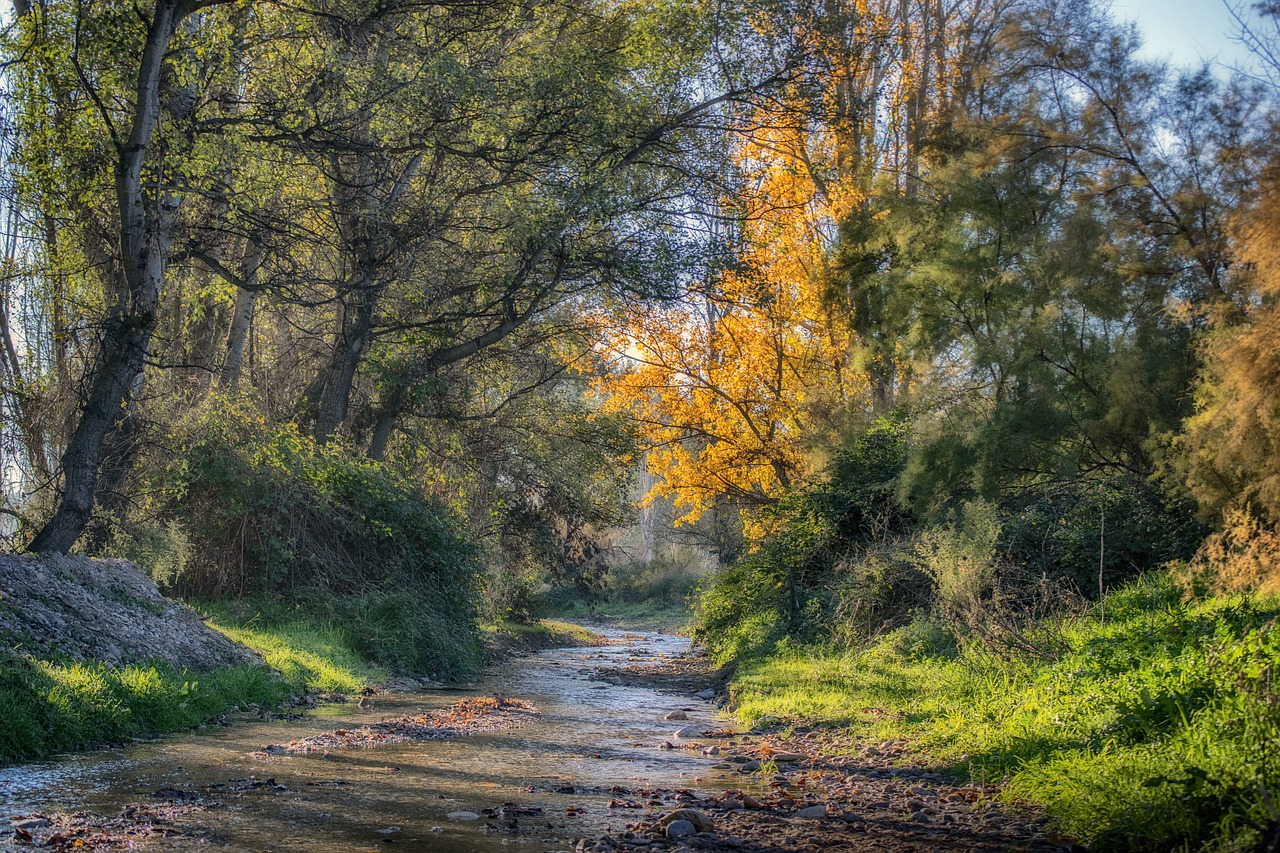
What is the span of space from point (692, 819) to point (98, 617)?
6.89 m

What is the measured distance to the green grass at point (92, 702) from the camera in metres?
6.94

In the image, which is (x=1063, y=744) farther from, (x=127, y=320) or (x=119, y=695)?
(x=127, y=320)

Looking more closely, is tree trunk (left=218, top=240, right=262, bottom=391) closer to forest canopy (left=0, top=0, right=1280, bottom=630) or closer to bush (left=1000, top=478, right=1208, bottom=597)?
forest canopy (left=0, top=0, right=1280, bottom=630)

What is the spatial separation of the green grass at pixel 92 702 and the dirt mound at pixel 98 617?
0.31 m

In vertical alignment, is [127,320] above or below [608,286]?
below

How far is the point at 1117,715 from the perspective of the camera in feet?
19.9

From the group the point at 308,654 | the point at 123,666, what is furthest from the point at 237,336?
the point at 123,666

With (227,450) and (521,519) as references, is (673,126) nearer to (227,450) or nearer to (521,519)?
(227,450)

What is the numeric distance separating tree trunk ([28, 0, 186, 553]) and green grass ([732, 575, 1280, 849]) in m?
7.66

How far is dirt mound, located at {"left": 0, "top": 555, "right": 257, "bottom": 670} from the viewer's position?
855 centimetres

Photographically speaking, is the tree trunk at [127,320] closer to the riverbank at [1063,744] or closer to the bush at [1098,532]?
the riverbank at [1063,744]

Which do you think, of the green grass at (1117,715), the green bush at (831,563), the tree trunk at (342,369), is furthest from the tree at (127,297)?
the green bush at (831,563)

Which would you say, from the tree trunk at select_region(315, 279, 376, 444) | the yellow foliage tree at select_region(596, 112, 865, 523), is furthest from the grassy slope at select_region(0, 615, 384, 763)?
the yellow foliage tree at select_region(596, 112, 865, 523)

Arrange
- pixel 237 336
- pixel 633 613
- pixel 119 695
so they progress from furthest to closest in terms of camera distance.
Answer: pixel 633 613 < pixel 237 336 < pixel 119 695
